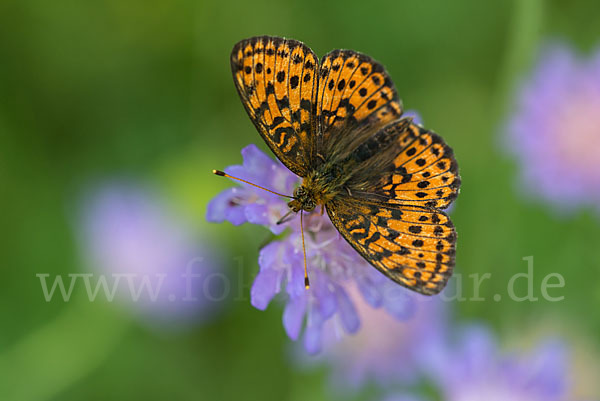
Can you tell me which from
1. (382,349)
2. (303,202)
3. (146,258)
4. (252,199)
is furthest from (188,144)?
(303,202)

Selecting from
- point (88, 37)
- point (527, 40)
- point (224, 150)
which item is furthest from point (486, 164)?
point (88, 37)

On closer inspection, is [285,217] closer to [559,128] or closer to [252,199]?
[252,199]

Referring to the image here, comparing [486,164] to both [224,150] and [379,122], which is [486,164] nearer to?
[224,150]

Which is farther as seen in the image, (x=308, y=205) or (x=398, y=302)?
(x=398, y=302)

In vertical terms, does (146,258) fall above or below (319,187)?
below

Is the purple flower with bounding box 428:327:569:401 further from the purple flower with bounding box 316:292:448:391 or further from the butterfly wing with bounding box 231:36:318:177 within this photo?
the butterfly wing with bounding box 231:36:318:177

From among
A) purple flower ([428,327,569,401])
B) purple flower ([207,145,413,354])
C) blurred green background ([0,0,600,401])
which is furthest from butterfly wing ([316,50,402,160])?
blurred green background ([0,0,600,401])
